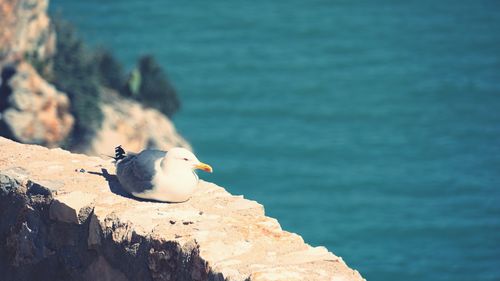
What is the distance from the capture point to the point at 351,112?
112 ft

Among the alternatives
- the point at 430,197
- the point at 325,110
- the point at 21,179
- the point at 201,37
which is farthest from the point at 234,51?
the point at 21,179

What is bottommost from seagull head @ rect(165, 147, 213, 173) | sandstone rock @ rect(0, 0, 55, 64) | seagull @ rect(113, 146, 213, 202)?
seagull @ rect(113, 146, 213, 202)

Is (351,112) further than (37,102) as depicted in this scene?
Yes

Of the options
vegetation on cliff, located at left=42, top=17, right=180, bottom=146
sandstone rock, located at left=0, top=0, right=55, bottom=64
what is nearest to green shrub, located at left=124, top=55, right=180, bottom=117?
vegetation on cliff, located at left=42, top=17, right=180, bottom=146

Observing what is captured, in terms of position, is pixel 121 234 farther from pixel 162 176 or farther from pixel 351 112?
pixel 351 112

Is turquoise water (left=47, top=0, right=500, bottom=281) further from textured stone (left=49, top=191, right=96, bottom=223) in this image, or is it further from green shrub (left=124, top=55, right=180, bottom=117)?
textured stone (left=49, top=191, right=96, bottom=223)

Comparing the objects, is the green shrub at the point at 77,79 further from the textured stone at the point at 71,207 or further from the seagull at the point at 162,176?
the textured stone at the point at 71,207

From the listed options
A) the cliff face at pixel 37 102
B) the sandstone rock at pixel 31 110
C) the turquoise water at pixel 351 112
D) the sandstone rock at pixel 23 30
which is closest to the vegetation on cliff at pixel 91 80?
the cliff face at pixel 37 102

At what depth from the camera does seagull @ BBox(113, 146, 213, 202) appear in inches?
338

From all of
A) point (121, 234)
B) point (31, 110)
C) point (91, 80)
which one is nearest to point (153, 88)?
point (91, 80)

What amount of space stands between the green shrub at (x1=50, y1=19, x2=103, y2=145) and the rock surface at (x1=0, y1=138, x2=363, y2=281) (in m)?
15.3

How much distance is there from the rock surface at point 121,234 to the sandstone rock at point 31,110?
520 inches

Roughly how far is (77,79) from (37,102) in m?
4.31

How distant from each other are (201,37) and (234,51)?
4.01ft
